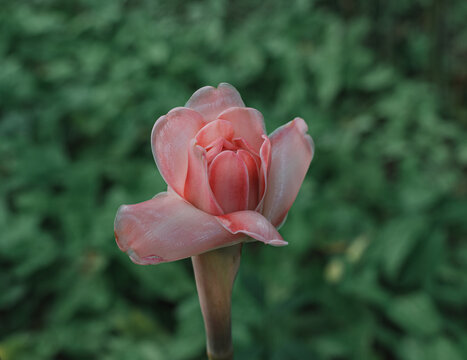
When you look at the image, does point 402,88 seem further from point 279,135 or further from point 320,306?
point 279,135

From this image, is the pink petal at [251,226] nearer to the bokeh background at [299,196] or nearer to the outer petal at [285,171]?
the outer petal at [285,171]

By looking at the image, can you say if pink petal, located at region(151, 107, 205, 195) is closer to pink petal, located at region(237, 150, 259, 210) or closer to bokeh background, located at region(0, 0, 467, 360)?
pink petal, located at region(237, 150, 259, 210)

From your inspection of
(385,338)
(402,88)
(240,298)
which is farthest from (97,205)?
(402,88)

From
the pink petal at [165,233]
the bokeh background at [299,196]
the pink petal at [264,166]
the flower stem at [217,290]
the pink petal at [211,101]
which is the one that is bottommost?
the bokeh background at [299,196]

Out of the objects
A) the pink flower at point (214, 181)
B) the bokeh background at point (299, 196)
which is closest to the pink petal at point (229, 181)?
the pink flower at point (214, 181)

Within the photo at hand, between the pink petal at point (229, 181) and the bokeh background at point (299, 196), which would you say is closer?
the pink petal at point (229, 181)

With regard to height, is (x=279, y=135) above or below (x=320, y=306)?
above
